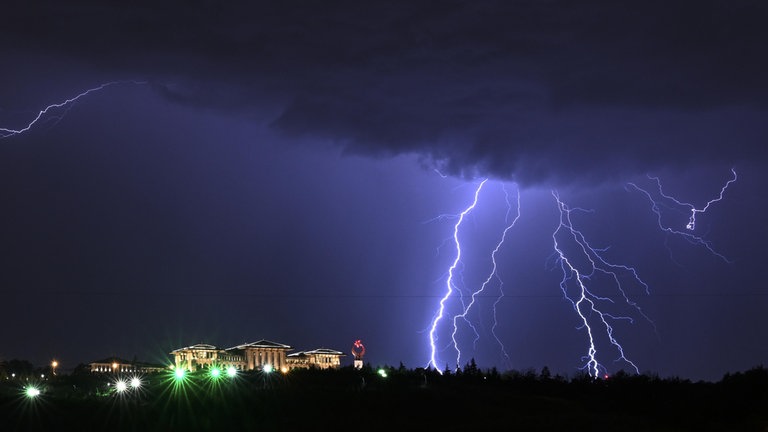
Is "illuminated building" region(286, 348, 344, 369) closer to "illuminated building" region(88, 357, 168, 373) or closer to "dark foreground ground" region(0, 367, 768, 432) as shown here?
"illuminated building" region(88, 357, 168, 373)

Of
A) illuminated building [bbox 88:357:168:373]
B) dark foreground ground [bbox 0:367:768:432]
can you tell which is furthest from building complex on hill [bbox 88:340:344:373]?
dark foreground ground [bbox 0:367:768:432]

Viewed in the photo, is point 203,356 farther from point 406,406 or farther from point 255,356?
point 406,406

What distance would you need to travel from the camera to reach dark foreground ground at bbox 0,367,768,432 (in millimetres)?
29625

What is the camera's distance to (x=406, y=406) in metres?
33.0

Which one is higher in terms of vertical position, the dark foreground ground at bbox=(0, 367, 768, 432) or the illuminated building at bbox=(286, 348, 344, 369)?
the illuminated building at bbox=(286, 348, 344, 369)

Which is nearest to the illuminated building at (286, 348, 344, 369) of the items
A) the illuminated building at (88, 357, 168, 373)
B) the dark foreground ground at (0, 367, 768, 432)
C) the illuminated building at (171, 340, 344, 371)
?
the illuminated building at (171, 340, 344, 371)

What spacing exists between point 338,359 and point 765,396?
4523cm

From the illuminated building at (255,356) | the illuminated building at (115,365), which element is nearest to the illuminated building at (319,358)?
the illuminated building at (255,356)

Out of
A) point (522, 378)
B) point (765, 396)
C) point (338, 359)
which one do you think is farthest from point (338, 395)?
point (338, 359)

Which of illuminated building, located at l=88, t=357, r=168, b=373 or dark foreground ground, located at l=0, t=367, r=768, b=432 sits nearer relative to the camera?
dark foreground ground, located at l=0, t=367, r=768, b=432

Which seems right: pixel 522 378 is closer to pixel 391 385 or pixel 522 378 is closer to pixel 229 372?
pixel 391 385

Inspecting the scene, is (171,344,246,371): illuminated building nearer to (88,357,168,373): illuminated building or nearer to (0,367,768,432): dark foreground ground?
(88,357,168,373): illuminated building

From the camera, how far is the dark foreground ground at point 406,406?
1166 inches

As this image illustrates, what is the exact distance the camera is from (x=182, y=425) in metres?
30.0
